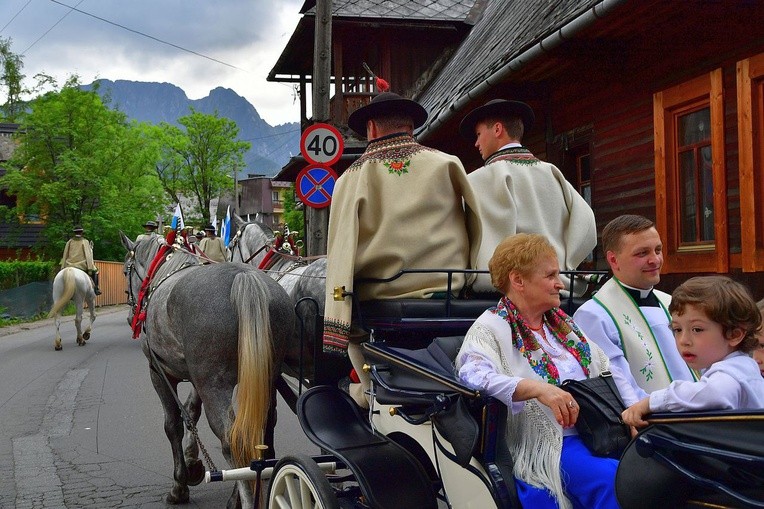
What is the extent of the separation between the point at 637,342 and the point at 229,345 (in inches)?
97.3

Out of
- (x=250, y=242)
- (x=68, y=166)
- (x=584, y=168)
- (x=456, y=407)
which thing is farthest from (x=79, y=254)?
(x=456, y=407)

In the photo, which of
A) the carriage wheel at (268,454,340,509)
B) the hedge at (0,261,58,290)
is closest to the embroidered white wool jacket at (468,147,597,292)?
the carriage wheel at (268,454,340,509)

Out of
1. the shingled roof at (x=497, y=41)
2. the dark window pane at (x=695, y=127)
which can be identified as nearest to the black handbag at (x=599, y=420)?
the shingled roof at (x=497, y=41)

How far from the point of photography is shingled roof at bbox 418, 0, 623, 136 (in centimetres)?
807

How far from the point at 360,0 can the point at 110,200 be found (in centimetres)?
1958

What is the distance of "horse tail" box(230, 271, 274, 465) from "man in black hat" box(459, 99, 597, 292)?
1.40m

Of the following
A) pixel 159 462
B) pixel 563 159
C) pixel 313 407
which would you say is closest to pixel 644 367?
pixel 313 407

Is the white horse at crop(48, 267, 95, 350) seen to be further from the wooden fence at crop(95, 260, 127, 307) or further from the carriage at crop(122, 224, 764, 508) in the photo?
the wooden fence at crop(95, 260, 127, 307)

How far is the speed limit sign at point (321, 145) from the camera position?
10328 mm

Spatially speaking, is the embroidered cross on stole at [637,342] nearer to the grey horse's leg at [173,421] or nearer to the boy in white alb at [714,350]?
the boy in white alb at [714,350]

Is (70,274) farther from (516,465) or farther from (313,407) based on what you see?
(516,465)

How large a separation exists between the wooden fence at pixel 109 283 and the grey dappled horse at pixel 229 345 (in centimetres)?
3042

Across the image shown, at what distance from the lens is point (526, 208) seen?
3936 mm

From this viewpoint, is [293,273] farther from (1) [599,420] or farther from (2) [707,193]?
(2) [707,193]
